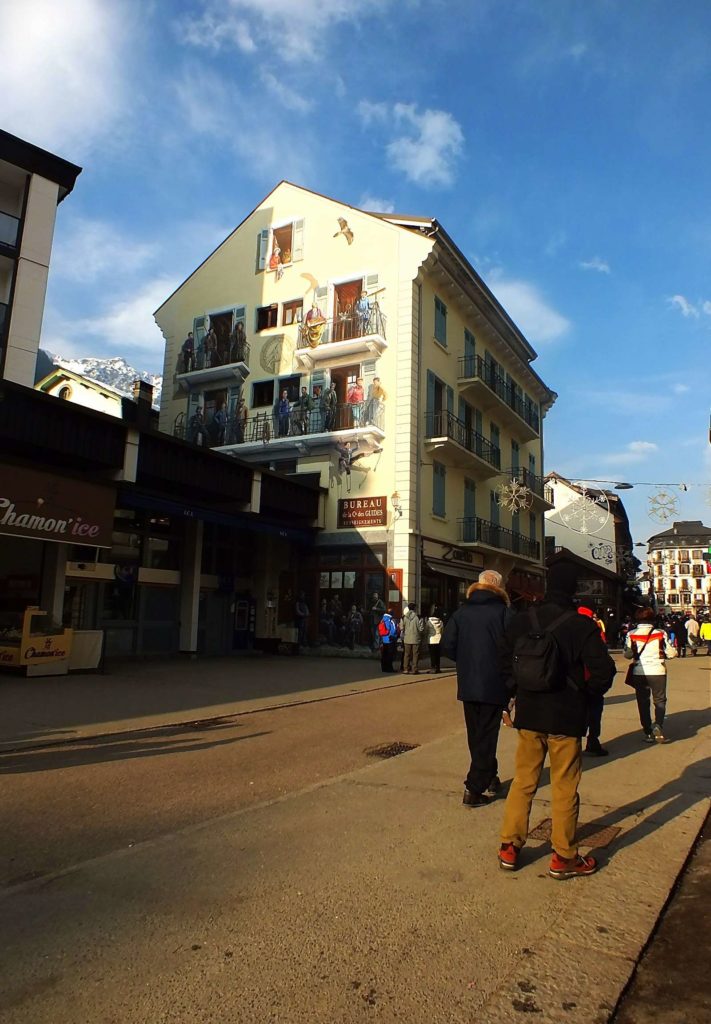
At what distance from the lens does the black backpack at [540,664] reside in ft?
12.5

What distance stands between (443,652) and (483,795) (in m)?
1.10

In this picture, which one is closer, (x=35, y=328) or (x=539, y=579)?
(x=35, y=328)

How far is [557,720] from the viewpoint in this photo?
3826 mm

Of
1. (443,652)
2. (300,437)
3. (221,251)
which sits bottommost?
(443,652)

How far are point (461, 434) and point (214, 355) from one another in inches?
398

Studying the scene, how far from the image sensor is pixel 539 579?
3591cm

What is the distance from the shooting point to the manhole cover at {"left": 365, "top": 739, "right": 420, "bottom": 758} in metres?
7.43

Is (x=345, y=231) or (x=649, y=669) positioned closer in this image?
(x=649, y=669)

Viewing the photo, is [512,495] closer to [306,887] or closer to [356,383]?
[356,383]

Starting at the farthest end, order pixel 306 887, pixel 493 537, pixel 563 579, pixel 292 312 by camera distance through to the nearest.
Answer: pixel 493 537
pixel 292 312
pixel 563 579
pixel 306 887

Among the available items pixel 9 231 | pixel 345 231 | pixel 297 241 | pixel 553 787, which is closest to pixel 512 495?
pixel 345 231

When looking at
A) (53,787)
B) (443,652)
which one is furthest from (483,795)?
(53,787)

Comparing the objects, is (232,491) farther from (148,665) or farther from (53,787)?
(53,787)

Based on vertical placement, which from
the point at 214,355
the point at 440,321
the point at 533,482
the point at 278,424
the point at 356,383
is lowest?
the point at 278,424
